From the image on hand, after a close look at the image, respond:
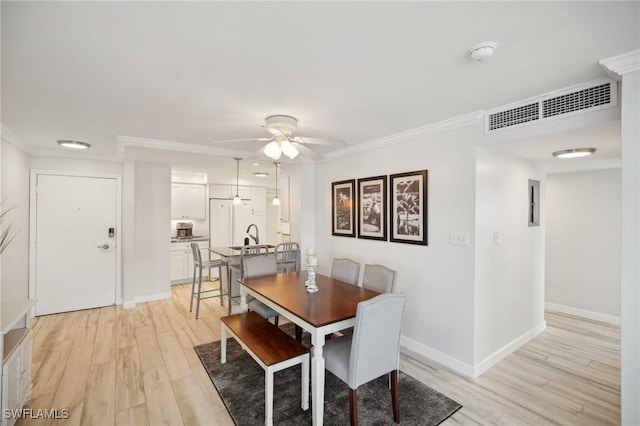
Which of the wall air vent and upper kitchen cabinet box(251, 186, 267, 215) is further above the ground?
the wall air vent

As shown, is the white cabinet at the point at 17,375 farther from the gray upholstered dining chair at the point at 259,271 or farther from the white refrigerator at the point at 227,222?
the white refrigerator at the point at 227,222

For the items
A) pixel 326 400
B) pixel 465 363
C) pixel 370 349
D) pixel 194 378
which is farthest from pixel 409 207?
pixel 194 378

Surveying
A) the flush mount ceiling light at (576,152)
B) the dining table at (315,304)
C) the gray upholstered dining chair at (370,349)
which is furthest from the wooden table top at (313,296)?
the flush mount ceiling light at (576,152)

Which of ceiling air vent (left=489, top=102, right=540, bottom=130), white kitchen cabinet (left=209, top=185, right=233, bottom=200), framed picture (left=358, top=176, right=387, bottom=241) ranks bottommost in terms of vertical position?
framed picture (left=358, top=176, right=387, bottom=241)

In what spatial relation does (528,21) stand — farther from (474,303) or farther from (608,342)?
(608,342)

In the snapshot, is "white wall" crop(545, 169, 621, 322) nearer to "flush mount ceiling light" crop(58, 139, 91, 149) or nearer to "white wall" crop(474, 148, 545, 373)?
"white wall" crop(474, 148, 545, 373)

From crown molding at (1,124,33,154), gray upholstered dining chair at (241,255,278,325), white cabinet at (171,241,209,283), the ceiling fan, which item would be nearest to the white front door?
crown molding at (1,124,33,154)

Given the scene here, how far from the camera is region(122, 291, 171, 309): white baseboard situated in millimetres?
4531

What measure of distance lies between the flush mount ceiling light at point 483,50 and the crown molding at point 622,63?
0.74 meters

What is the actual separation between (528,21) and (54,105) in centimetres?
334

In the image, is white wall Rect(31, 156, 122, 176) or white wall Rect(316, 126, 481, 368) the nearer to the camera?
white wall Rect(316, 126, 481, 368)

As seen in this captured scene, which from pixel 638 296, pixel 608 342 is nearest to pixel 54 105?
pixel 638 296

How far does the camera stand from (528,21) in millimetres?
1400

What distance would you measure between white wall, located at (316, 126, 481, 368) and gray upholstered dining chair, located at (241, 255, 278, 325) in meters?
1.29
